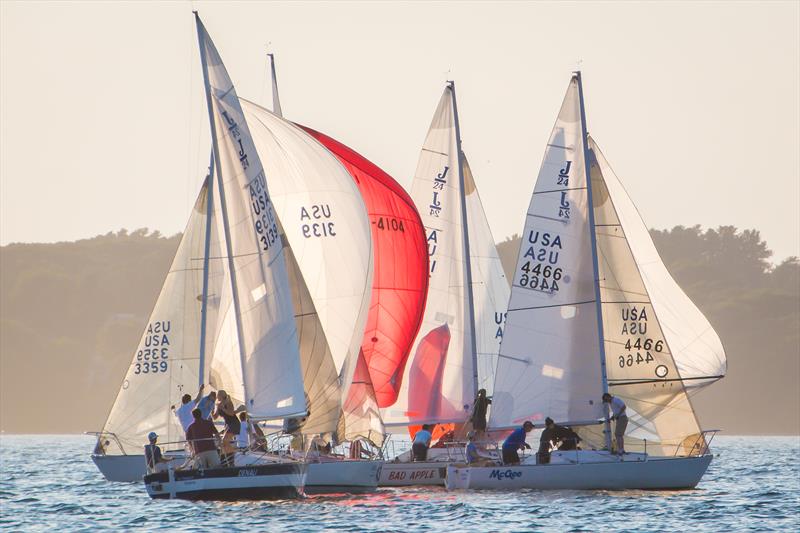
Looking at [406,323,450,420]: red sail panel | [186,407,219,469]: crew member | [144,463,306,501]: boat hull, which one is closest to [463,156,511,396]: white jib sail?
[406,323,450,420]: red sail panel

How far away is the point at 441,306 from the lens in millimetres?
36438

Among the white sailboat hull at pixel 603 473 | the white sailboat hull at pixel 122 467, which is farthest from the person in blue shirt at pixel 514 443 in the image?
the white sailboat hull at pixel 122 467

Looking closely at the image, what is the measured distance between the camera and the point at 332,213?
102ft

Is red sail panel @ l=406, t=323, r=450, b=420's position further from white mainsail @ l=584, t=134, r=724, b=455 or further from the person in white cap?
the person in white cap

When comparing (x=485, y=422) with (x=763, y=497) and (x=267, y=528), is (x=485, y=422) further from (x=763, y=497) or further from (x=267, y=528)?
(x=267, y=528)

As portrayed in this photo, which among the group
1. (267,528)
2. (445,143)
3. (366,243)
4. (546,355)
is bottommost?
(267,528)

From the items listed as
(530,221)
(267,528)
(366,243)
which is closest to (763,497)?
(530,221)

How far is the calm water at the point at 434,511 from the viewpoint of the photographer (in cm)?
2538

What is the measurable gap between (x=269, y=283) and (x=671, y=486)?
855 centimetres

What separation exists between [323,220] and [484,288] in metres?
8.39

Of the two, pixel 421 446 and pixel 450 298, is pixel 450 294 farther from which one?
pixel 421 446

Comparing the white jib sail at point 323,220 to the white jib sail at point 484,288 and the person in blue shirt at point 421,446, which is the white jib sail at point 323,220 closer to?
the person in blue shirt at point 421,446

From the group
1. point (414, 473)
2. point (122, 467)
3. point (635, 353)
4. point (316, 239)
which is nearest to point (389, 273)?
point (316, 239)

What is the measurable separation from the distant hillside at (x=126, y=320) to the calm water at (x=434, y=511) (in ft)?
333
